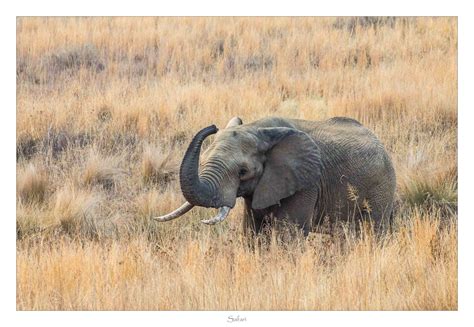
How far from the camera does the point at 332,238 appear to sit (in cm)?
995

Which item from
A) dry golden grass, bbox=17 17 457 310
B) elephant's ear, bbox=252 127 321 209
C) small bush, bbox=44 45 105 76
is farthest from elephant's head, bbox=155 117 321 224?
small bush, bbox=44 45 105 76

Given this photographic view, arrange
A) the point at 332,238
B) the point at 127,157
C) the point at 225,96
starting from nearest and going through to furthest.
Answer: the point at 332,238 < the point at 127,157 < the point at 225,96

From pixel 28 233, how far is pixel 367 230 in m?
3.53

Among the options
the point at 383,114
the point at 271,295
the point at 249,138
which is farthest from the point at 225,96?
→ the point at 271,295

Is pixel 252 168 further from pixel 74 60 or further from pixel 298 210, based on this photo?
pixel 74 60

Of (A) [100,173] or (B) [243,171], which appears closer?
(B) [243,171]

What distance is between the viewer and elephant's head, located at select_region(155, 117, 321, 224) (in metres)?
8.82

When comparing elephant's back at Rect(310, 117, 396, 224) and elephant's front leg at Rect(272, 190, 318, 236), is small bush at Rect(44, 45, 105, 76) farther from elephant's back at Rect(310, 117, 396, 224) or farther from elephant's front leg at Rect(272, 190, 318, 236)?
elephant's front leg at Rect(272, 190, 318, 236)

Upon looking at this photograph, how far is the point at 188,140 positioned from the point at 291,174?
14.7ft

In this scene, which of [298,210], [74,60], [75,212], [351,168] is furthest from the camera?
[74,60]

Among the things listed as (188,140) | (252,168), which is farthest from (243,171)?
(188,140)

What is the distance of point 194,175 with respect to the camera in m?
8.55

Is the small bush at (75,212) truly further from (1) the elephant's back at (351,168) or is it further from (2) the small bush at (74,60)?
(2) the small bush at (74,60)

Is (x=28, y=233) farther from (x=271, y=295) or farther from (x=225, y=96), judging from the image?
(x=225, y=96)
